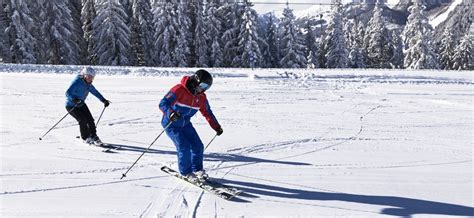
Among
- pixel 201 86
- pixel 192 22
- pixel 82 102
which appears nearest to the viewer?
pixel 201 86

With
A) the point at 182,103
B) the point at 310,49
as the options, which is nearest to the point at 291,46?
the point at 310,49

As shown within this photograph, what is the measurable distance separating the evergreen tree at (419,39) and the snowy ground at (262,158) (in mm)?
27081

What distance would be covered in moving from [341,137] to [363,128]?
129cm

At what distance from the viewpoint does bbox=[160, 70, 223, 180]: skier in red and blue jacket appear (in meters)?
5.63

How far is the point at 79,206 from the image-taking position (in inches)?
206

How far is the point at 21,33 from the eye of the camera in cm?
3125

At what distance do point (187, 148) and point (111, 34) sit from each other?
3167 cm

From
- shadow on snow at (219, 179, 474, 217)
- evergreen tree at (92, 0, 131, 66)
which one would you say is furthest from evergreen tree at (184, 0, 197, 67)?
shadow on snow at (219, 179, 474, 217)

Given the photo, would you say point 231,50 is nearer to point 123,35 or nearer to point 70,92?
point 123,35

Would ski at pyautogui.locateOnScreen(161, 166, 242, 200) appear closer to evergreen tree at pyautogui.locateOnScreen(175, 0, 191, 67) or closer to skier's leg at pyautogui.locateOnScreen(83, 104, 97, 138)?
skier's leg at pyautogui.locateOnScreen(83, 104, 97, 138)

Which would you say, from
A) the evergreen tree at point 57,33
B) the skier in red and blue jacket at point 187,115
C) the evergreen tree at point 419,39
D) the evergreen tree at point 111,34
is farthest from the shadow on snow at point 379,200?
the evergreen tree at point 419,39

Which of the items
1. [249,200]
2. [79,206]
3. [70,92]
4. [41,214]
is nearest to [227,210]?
[249,200]

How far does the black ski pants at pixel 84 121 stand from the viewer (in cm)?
823

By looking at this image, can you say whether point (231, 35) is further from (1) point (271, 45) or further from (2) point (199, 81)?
(2) point (199, 81)
